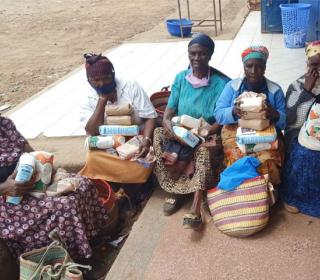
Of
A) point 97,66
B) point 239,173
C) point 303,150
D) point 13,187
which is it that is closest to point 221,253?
point 239,173

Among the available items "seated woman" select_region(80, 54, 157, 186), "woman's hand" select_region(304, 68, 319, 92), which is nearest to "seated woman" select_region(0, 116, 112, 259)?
"seated woman" select_region(80, 54, 157, 186)

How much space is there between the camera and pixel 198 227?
2.65 m

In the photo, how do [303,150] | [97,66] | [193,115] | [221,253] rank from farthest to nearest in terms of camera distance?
[193,115] < [97,66] < [303,150] < [221,253]

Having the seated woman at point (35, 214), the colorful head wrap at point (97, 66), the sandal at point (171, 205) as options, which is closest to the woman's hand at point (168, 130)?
the sandal at point (171, 205)

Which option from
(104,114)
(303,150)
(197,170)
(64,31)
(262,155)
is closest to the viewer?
(303,150)

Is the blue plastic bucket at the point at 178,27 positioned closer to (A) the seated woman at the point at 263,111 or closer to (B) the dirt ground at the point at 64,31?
(B) the dirt ground at the point at 64,31

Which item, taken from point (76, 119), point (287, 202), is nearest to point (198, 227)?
point (287, 202)

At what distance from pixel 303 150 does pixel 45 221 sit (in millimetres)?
1730

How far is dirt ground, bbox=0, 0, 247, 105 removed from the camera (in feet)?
25.5

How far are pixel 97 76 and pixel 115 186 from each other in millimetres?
968

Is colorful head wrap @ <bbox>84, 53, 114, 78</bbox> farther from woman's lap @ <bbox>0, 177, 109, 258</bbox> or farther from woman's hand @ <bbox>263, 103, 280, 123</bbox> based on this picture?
woman's hand @ <bbox>263, 103, 280, 123</bbox>

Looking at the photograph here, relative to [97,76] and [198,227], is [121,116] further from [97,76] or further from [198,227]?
[198,227]

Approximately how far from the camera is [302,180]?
263 cm

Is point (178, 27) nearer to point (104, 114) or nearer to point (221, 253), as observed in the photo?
point (104, 114)
